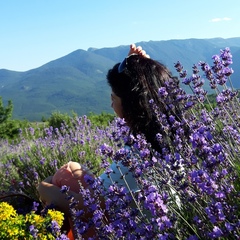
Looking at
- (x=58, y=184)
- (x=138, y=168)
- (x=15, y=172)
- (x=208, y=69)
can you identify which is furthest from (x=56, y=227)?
(x=15, y=172)

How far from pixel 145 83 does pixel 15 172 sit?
12.0ft

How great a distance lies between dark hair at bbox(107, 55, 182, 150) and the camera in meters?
2.43

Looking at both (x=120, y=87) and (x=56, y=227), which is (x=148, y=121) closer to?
(x=120, y=87)

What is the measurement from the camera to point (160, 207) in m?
1.22

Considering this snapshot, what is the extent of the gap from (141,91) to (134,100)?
→ 0.07 metres

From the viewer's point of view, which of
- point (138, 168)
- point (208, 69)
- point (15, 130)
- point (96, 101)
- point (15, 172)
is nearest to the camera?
point (138, 168)

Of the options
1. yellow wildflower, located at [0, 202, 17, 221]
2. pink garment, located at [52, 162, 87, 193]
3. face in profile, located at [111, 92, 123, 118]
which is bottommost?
yellow wildflower, located at [0, 202, 17, 221]

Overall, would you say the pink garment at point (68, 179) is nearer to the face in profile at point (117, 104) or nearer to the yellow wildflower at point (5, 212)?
the yellow wildflower at point (5, 212)

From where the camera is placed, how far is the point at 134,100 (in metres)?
2.49

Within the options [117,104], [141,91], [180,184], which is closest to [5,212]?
[117,104]

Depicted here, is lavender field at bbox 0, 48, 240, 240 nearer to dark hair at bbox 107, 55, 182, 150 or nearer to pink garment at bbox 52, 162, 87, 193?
dark hair at bbox 107, 55, 182, 150

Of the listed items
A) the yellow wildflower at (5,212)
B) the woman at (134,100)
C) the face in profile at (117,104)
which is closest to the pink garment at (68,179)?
the woman at (134,100)

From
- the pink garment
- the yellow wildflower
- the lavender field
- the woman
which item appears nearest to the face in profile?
the woman

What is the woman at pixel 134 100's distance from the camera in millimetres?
2441
